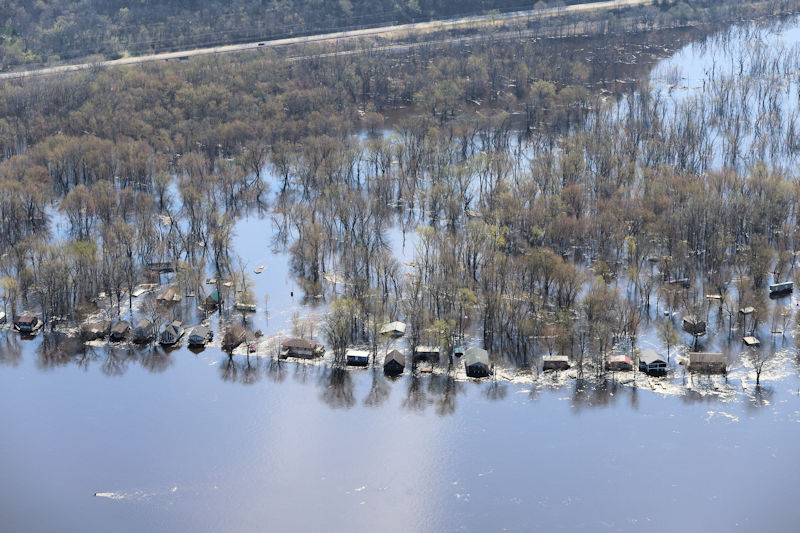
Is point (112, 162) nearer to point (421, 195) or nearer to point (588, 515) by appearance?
point (421, 195)

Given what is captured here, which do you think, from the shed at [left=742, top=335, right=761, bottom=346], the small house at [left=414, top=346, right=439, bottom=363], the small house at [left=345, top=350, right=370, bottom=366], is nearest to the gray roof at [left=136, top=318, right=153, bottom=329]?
the small house at [left=345, top=350, right=370, bottom=366]

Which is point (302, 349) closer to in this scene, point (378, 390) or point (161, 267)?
point (378, 390)

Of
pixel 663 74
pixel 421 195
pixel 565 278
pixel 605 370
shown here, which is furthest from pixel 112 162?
pixel 663 74

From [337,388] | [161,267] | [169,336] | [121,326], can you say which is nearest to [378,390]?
[337,388]

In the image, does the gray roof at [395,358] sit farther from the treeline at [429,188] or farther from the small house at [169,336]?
the small house at [169,336]

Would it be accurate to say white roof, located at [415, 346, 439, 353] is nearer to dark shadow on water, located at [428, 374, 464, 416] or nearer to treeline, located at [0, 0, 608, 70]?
dark shadow on water, located at [428, 374, 464, 416]

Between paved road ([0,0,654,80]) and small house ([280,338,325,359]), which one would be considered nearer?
small house ([280,338,325,359])
